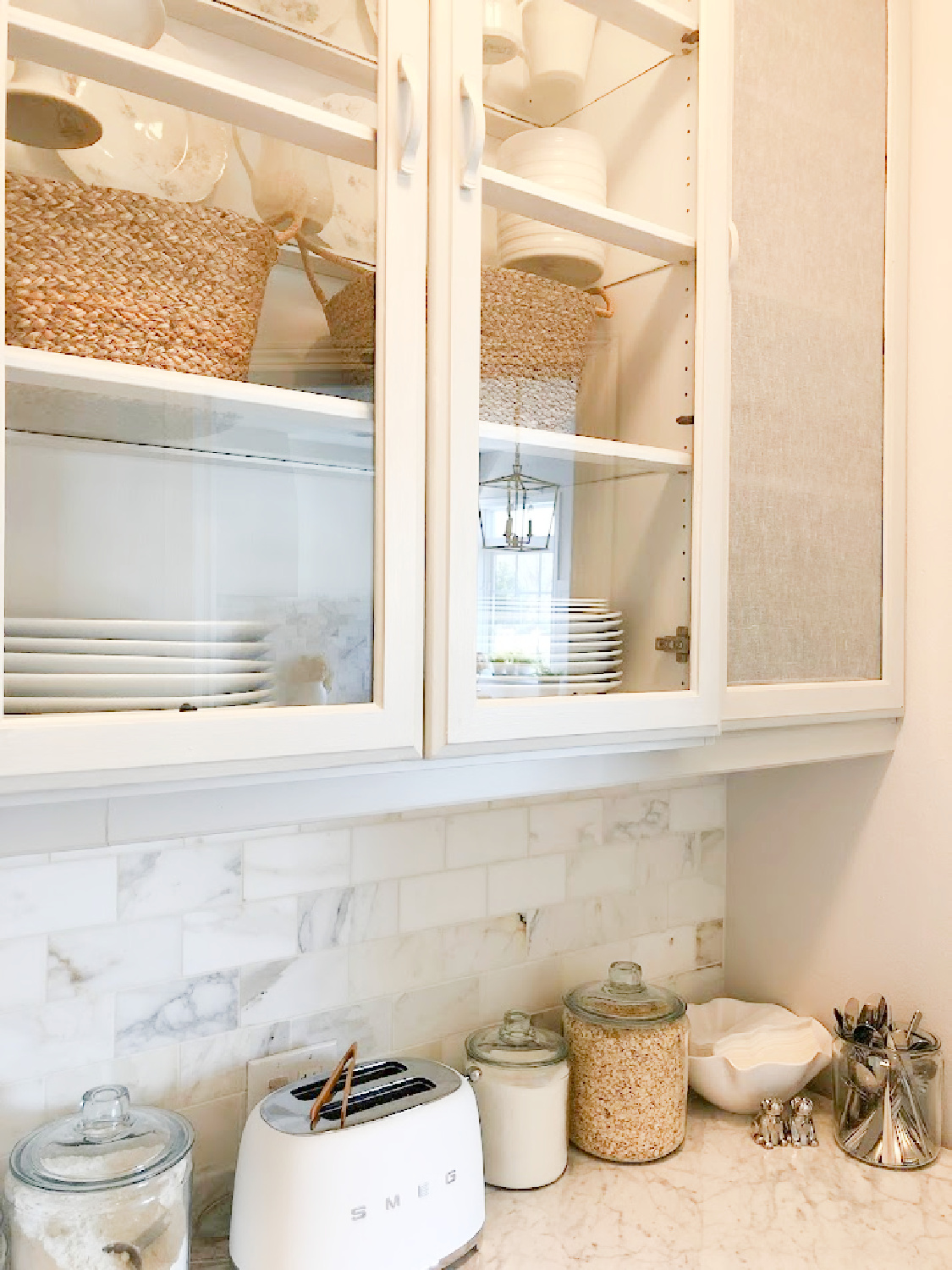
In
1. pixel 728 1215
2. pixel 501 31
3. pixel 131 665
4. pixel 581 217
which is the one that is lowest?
pixel 728 1215

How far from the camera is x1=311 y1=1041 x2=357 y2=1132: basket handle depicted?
1.02m

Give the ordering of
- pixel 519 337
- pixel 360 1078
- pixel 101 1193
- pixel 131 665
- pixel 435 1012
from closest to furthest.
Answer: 1. pixel 131 665
2. pixel 101 1193
3. pixel 519 337
4. pixel 360 1078
5. pixel 435 1012

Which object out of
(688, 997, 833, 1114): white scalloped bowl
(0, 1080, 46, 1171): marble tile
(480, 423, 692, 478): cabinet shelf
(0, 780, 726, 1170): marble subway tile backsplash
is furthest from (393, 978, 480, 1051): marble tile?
(480, 423, 692, 478): cabinet shelf

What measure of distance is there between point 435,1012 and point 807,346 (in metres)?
0.97

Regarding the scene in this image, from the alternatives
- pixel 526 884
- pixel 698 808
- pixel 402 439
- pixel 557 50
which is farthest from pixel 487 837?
pixel 557 50

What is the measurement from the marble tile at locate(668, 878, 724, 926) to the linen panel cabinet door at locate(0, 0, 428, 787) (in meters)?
0.83

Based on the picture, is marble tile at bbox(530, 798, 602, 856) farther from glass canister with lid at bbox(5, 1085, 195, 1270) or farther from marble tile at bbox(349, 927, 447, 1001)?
glass canister with lid at bbox(5, 1085, 195, 1270)

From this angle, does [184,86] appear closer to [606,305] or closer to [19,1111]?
[606,305]

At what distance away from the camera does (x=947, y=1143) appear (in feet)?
4.42

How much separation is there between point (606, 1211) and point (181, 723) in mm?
797

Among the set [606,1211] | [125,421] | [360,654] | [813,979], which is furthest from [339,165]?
[813,979]

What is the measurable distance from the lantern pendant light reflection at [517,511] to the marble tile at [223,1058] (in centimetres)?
64

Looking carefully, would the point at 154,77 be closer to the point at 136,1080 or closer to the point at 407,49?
the point at 407,49

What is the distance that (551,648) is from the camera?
3.39ft
